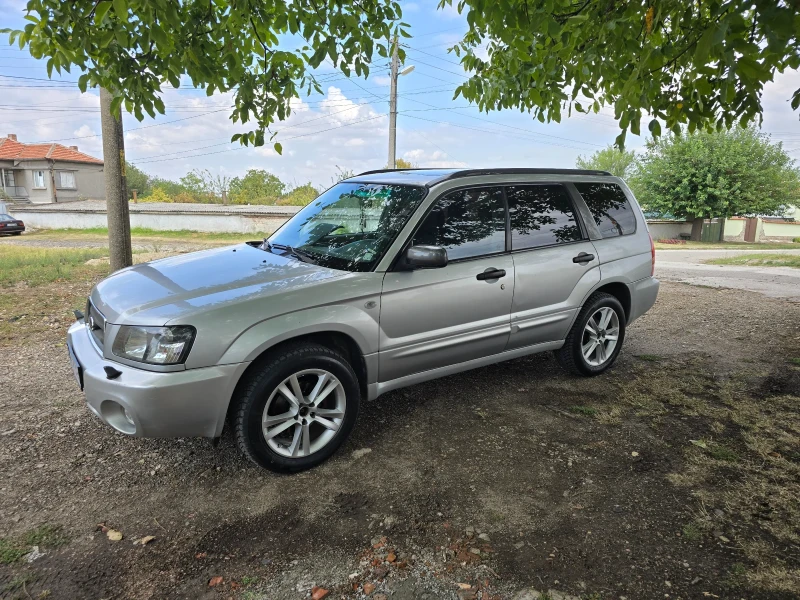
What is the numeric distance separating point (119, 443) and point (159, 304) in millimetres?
1190

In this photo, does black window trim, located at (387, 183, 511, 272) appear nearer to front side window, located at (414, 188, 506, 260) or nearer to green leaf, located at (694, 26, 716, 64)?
front side window, located at (414, 188, 506, 260)

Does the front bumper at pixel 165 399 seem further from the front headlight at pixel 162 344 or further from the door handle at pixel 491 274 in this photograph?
the door handle at pixel 491 274

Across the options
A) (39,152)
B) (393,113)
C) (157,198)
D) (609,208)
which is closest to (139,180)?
(39,152)

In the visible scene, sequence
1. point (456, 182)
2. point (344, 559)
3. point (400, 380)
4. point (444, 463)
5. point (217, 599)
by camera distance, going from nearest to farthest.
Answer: point (217, 599), point (344, 559), point (444, 463), point (400, 380), point (456, 182)

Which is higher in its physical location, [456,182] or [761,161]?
[761,161]

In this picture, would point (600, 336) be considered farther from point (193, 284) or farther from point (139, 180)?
point (139, 180)

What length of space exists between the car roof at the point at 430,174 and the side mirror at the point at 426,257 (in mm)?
658

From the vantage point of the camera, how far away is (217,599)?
2.33m

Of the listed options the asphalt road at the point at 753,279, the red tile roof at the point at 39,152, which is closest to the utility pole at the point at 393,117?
the asphalt road at the point at 753,279

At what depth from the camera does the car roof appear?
408 cm

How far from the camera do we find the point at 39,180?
4934 centimetres

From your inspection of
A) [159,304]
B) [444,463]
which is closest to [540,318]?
[444,463]

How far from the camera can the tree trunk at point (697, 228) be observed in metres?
35.5

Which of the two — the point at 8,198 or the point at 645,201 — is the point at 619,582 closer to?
the point at 645,201
